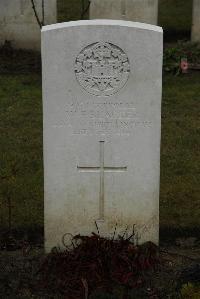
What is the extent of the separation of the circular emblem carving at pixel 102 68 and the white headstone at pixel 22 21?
22.1 feet

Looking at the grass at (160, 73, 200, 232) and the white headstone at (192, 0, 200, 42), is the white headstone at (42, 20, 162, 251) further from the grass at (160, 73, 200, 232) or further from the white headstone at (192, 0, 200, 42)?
the white headstone at (192, 0, 200, 42)

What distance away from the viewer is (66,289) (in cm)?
493

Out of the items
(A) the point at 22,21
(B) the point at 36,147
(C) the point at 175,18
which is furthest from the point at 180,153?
(C) the point at 175,18

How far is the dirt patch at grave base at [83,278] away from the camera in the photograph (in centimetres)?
489

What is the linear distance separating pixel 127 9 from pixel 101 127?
6.84 meters

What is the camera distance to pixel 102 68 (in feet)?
16.4

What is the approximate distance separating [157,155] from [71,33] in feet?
3.44

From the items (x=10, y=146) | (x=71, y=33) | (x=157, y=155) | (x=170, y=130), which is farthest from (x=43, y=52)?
(x=170, y=130)

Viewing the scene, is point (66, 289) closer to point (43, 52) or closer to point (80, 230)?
point (80, 230)

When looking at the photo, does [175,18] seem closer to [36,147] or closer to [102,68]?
[36,147]

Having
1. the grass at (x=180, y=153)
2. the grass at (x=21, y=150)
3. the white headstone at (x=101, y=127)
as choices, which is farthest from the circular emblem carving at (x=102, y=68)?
the grass at (x=180, y=153)

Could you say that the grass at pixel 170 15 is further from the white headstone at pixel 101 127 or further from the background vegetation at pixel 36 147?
the white headstone at pixel 101 127

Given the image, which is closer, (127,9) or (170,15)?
(127,9)

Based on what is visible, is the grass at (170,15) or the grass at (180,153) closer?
the grass at (180,153)
